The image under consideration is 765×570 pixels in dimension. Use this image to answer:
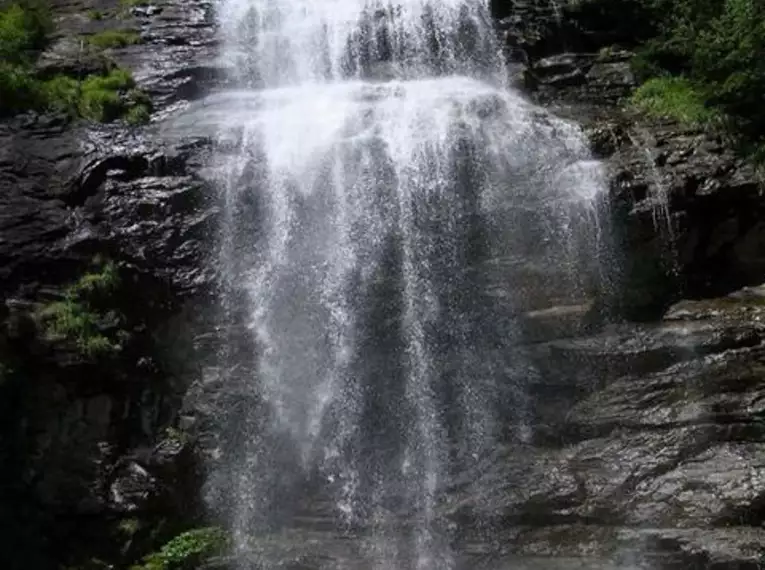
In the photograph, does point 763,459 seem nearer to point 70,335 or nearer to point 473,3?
point 70,335

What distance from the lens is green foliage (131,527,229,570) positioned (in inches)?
411

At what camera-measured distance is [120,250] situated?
1266 cm

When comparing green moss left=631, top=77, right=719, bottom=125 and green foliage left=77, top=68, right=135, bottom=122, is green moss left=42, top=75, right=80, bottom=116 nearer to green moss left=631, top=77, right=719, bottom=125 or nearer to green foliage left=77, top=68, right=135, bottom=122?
green foliage left=77, top=68, right=135, bottom=122

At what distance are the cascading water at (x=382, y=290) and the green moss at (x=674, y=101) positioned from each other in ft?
5.70

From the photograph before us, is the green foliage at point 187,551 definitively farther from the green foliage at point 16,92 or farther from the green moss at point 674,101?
the green moss at point 674,101

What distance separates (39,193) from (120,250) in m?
1.66

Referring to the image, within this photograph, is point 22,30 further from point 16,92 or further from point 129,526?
point 129,526

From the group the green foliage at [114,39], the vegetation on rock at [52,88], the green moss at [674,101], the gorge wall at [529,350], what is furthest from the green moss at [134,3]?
the green moss at [674,101]

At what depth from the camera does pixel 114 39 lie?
1767cm

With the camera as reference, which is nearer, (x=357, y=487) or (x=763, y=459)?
(x=763, y=459)

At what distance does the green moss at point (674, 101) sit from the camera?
14.2 meters

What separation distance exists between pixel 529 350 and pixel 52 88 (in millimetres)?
9176

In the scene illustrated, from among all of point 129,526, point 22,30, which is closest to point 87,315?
point 129,526

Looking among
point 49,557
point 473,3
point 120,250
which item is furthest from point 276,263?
point 473,3
